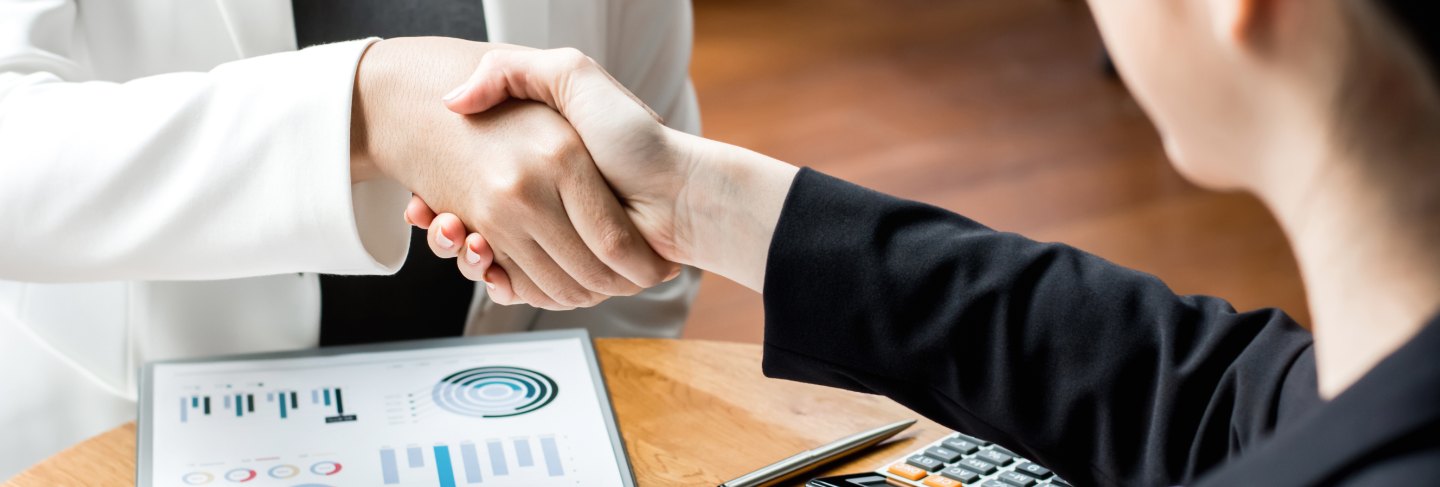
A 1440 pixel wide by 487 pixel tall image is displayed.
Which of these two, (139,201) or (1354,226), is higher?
(139,201)

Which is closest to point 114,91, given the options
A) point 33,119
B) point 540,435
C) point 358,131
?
point 33,119

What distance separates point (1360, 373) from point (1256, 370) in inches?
8.3

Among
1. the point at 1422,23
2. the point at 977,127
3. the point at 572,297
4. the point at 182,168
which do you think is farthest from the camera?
the point at 977,127

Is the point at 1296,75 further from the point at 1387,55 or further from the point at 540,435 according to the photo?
the point at 540,435

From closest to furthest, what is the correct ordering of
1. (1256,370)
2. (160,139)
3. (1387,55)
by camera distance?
(1387,55)
(1256,370)
(160,139)

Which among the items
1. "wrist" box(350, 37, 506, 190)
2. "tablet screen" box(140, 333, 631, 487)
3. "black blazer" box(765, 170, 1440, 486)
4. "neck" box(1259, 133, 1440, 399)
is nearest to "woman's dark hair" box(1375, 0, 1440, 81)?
"neck" box(1259, 133, 1440, 399)

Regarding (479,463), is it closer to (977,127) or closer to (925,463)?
(925,463)

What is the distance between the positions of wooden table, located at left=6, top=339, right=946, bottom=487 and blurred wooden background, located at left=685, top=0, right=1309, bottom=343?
1.35 meters

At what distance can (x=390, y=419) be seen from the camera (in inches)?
36.8

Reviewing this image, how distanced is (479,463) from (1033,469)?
351mm

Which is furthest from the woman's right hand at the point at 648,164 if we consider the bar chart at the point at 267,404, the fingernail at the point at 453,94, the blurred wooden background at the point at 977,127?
the blurred wooden background at the point at 977,127

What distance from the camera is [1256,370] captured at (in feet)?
2.47

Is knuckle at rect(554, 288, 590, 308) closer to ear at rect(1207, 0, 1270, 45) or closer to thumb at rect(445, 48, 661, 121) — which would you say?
thumb at rect(445, 48, 661, 121)

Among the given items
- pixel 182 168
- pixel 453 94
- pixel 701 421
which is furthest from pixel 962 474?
pixel 182 168
